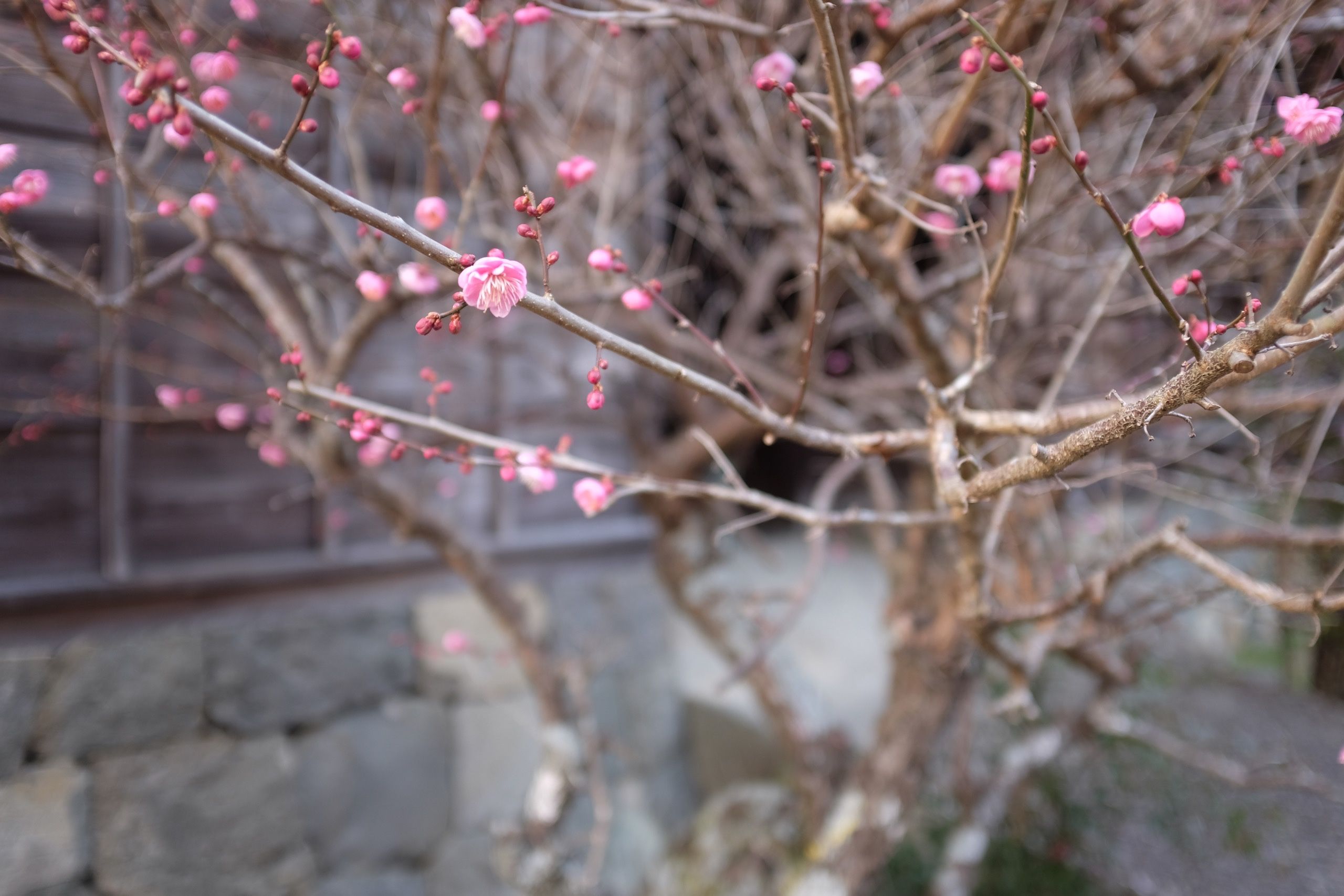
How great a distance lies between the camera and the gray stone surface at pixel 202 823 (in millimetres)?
1784

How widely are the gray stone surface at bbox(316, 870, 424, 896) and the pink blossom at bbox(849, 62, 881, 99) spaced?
2.30 metres

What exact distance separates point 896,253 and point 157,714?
1943 mm

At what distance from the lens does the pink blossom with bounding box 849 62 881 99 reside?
110 cm

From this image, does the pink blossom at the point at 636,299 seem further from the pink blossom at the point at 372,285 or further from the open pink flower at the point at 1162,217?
the open pink flower at the point at 1162,217

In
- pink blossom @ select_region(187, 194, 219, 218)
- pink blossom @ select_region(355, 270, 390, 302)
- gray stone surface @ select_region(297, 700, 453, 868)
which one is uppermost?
pink blossom @ select_region(187, 194, 219, 218)

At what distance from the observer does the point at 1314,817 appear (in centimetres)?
174

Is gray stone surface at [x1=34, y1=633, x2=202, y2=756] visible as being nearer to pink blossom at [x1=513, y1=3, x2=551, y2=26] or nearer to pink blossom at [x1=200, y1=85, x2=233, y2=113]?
pink blossom at [x1=200, y1=85, x2=233, y2=113]

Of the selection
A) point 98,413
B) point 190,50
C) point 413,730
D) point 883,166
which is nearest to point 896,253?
point 883,166

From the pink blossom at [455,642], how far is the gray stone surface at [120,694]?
0.65m

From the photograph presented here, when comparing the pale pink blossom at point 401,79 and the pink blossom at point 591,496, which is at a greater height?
the pale pink blossom at point 401,79

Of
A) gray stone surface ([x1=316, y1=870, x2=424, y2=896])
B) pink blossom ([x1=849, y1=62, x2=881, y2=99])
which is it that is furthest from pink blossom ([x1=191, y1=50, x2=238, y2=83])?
gray stone surface ([x1=316, y1=870, x2=424, y2=896])

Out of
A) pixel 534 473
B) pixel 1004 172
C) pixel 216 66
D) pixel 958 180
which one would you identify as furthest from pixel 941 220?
pixel 216 66

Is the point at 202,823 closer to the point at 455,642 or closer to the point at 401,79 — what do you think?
the point at 455,642

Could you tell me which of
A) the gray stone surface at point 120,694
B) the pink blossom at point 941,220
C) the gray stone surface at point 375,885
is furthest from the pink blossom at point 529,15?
the gray stone surface at point 375,885
